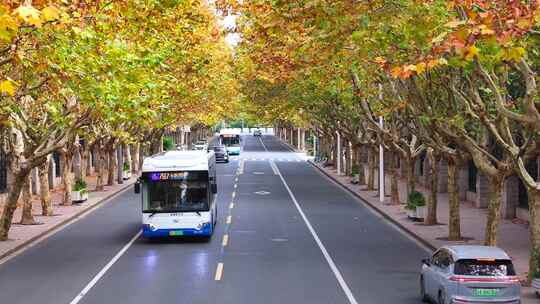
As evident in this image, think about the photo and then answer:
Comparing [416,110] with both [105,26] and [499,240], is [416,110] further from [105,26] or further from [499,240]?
[105,26]

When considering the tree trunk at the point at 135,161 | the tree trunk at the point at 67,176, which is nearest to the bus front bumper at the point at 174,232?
the tree trunk at the point at 67,176

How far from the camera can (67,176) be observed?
42281 mm

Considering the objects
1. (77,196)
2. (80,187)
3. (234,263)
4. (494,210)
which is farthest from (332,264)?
(80,187)

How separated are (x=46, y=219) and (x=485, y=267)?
23.8 m

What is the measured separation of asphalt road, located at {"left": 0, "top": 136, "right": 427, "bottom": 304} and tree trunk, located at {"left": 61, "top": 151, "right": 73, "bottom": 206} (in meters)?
2.75

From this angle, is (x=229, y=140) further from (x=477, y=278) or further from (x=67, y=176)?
(x=477, y=278)

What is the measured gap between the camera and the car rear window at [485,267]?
16969mm

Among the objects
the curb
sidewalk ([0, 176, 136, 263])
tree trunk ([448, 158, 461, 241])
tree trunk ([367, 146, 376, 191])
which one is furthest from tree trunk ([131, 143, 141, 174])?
tree trunk ([448, 158, 461, 241])

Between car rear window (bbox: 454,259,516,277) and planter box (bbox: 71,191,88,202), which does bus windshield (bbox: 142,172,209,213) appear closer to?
car rear window (bbox: 454,259,516,277)

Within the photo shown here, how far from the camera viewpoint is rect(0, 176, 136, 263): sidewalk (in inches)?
1134

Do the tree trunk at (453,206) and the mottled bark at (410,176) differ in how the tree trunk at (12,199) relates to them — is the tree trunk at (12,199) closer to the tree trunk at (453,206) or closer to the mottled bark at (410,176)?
the tree trunk at (453,206)

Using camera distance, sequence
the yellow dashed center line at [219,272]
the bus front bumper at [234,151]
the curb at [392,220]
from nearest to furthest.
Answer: the yellow dashed center line at [219,272] → the curb at [392,220] → the bus front bumper at [234,151]

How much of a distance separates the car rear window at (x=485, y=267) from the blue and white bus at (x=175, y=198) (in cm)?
1310

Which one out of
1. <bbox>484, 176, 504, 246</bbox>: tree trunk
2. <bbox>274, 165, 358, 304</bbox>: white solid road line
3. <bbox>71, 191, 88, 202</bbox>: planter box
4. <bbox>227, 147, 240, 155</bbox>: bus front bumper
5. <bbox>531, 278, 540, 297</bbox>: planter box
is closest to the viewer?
<bbox>531, 278, 540, 297</bbox>: planter box
